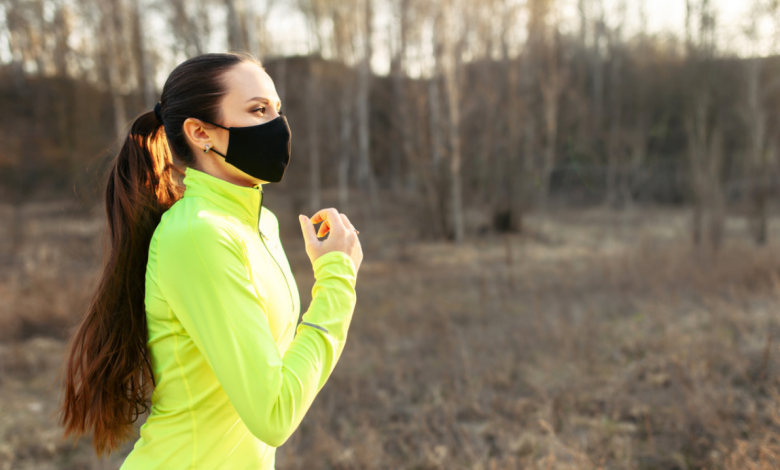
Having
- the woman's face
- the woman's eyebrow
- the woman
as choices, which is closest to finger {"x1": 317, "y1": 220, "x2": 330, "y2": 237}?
the woman

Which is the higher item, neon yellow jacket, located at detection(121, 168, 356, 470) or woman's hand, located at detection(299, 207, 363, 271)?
woman's hand, located at detection(299, 207, 363, 271)

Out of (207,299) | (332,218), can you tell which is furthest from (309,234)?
A: (207,299)

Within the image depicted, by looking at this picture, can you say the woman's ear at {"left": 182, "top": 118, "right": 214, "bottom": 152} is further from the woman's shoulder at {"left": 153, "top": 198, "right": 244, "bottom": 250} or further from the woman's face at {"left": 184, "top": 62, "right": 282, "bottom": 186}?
the woman's shoulder at {"left": 153, "top": 198, "right": 244, "bottom": 250}

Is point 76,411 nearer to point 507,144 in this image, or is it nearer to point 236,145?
point 236,145

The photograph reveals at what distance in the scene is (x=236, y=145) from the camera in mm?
1300

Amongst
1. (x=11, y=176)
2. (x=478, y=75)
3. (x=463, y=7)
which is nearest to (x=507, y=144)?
(x=478, y=75)

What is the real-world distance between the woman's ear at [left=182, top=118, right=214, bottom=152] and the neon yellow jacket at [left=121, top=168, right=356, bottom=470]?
0.25ft

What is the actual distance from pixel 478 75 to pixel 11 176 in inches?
565

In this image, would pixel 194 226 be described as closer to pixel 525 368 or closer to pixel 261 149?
pixel 261 149

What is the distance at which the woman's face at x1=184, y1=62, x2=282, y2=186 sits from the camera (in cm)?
125

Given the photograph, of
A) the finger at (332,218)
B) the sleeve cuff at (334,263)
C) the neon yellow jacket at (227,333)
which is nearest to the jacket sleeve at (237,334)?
the neon yellow jacket at (227,333)

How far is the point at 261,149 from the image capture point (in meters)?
1.35

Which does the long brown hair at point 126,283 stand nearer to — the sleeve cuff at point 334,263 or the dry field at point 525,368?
the dry field at point 525,368

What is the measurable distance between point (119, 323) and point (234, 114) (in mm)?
588
